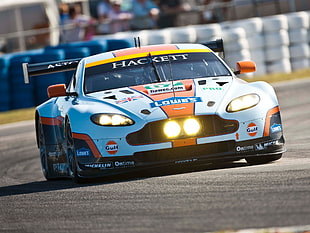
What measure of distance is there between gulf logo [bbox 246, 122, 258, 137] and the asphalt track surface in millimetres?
424

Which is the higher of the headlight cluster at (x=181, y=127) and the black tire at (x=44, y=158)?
the headlight cluster at (x=181, y=127)

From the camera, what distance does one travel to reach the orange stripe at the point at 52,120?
8484 mm

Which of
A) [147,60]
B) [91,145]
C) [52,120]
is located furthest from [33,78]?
[91,145]

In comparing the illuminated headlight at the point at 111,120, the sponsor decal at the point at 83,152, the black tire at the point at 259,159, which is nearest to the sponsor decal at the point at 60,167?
the sponsor decal at the point at 83,152

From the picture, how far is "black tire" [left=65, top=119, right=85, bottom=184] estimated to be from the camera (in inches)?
298

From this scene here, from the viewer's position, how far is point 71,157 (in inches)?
311

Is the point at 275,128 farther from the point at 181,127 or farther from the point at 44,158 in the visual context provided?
the point at 44,158

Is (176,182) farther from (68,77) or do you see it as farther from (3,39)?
(3,39)

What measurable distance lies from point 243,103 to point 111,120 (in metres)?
1.18

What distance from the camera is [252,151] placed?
7434 mm

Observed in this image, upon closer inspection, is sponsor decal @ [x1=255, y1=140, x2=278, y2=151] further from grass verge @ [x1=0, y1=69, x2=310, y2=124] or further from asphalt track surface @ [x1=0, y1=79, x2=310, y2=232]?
grass verge @ [x1=0, y1=69, x2=310, y2=124]

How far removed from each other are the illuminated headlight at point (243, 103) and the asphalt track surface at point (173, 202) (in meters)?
0.60

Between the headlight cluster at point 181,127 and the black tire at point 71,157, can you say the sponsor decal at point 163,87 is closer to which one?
the headlight cluster at point 181,127

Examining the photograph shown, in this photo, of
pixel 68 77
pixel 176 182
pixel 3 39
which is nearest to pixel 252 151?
pixel 176 182
